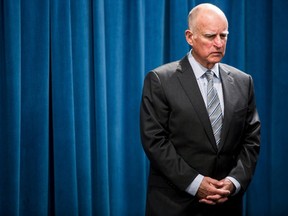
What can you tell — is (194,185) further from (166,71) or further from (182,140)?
(166,71)

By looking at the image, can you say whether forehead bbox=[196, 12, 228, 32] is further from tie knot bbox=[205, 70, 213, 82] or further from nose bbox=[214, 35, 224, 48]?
tie knot bbox=[205, 70, 213, 82]

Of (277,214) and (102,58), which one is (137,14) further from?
(277,214)

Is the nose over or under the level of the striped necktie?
over

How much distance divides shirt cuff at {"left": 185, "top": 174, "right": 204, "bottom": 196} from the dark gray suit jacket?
0.02 m

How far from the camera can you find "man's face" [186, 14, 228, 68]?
6.88 feet

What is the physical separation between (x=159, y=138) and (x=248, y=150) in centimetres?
45

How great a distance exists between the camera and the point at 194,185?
6.63 ft

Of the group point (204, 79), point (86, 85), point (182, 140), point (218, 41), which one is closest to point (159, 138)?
point (182, 140)

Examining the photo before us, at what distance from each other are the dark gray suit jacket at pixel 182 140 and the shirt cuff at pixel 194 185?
0.02m

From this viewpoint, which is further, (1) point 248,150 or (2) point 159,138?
(1) point 248,150

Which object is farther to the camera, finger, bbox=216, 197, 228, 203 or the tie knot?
the tie knot

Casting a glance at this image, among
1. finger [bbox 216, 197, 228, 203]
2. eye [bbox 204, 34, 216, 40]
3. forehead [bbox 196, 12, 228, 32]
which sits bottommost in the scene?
finger [bbox 216, 197, 228, 203]

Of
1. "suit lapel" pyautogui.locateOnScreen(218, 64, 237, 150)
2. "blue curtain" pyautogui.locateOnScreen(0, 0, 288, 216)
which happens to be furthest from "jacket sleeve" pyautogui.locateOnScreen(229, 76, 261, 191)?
"blue curtain" pyautogui.locateOnScreen(0, 0, 288, 216)

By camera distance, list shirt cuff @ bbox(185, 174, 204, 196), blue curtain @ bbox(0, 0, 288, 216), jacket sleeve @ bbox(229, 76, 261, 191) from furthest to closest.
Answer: blue curtain @ bbox(0, 0, 288, 216) → jacket sleeve @ bbox(229, 76, 261, 191) → shirt cuff @ bbox(185, 174, 204, 196)
